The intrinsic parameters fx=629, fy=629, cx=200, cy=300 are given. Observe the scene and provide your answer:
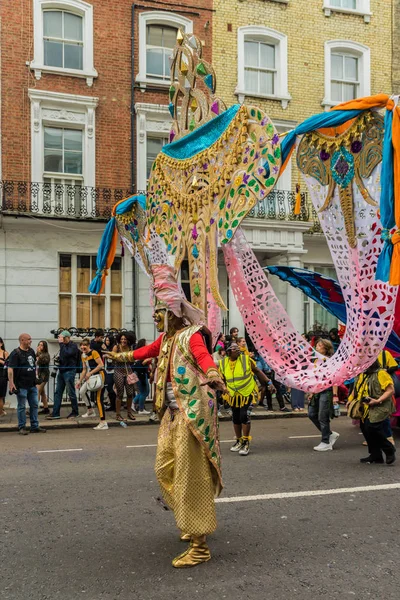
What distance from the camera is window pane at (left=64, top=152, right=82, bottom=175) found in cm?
1688

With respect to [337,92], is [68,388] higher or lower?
lower

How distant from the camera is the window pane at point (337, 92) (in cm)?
1936

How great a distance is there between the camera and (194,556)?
457 centimetres

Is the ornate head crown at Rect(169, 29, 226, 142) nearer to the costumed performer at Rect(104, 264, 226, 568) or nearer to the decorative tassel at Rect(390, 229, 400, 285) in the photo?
the costumed performer at Rect(104, 264, 226, 568)

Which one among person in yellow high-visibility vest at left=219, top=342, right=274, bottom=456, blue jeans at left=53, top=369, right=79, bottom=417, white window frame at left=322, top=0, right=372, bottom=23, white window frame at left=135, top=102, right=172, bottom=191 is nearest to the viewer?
person in yellow high-visibility vest at left=219, top=342, right=274, bottom=456

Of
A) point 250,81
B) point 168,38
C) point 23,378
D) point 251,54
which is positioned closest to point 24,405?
point 23,378

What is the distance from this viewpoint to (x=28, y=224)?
52.1 ft

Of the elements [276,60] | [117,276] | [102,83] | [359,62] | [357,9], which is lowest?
[117,276]

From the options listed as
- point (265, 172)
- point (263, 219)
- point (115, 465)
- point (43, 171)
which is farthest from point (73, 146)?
point (265, 172)

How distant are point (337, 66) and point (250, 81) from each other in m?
2.96

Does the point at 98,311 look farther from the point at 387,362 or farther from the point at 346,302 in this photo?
the point at 346,302

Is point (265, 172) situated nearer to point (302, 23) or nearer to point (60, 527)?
point (60, 527)

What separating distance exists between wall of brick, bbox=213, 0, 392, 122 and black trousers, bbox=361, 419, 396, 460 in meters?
12.4

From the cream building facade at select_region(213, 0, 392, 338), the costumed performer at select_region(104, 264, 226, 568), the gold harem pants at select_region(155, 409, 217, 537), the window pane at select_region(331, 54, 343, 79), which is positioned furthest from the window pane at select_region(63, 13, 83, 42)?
the gold harem pants at select_region(155, 409, 217, 537)
